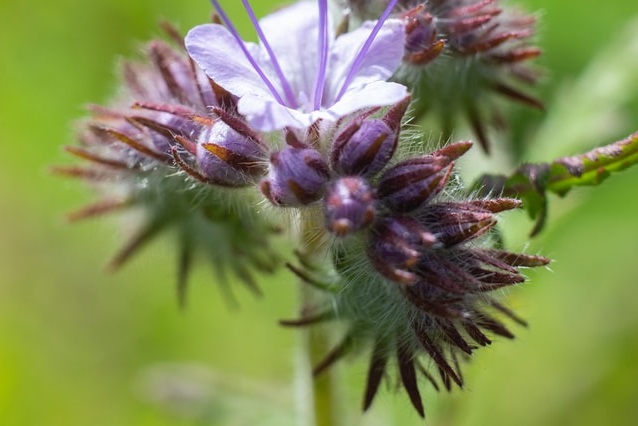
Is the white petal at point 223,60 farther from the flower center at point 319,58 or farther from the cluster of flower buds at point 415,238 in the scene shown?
the cluster of flower buds at point 415,238

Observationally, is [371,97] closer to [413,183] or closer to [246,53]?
[413,183]

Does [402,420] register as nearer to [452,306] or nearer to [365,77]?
[452,306]

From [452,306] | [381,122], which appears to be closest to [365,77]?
[381,122]

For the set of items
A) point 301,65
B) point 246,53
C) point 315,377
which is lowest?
point 315,377

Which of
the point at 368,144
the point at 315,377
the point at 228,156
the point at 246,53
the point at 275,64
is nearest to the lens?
the point at 368,144

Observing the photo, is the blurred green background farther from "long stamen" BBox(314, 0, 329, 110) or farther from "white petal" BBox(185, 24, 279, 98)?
"white petal" BBox(185, 24, 279, 98)

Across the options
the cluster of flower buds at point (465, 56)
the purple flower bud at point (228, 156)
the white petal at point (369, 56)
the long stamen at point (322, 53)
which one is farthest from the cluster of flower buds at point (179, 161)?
the cluster of flower buds at point (465, 56)

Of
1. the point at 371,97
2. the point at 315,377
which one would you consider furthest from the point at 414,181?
the point at 315,377

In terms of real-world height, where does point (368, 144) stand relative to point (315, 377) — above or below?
above
